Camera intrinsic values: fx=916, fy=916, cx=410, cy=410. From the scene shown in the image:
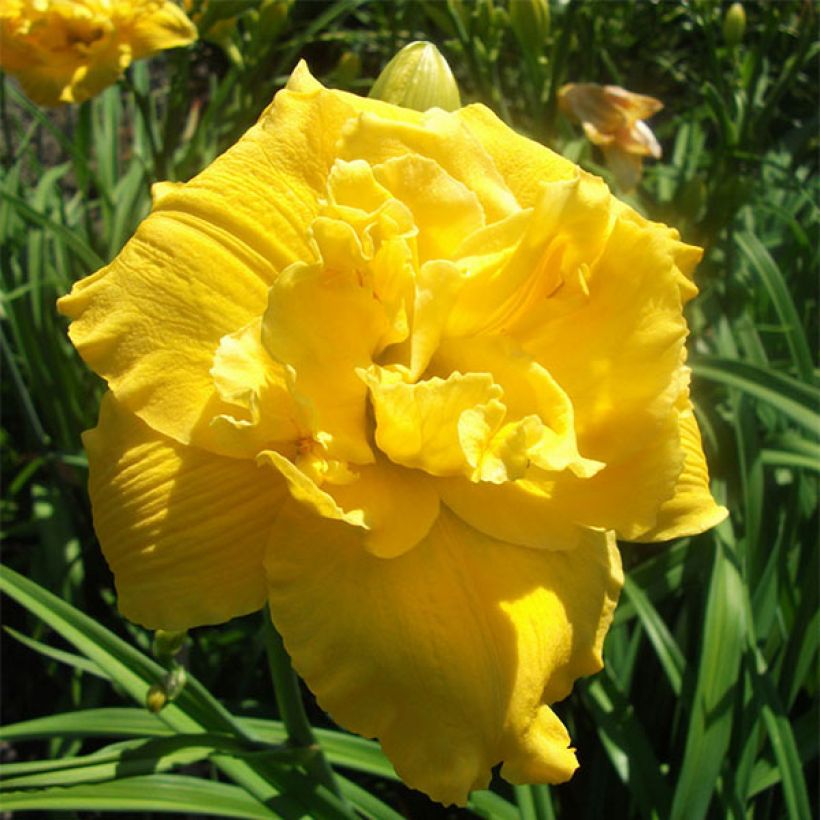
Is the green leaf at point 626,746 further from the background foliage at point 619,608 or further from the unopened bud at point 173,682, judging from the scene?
the unopened bud at point 173,682

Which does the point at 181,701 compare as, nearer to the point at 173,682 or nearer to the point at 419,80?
the point at 173,682

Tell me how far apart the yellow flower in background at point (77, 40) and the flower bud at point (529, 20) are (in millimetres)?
496

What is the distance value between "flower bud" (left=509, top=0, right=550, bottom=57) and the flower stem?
105 centimetres

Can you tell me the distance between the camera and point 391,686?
0.60 metres

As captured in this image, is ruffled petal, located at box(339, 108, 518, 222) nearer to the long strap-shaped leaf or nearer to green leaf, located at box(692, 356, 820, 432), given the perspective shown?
the long strap-shaped leaf

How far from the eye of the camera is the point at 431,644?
0.60 metres

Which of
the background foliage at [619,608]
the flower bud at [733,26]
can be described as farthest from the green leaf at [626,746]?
the flower bud at [733,26]

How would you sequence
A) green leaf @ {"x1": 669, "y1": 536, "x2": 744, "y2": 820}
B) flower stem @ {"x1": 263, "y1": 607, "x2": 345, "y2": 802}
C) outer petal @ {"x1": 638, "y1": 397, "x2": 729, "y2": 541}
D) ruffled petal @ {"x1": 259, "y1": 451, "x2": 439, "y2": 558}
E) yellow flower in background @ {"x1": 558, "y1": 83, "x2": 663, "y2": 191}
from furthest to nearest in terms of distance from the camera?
yellow flower in background @ {"x1": 558, "y1": 83, "x2": 663, "y2": 191}
green leaf @ {"x1": 669, "y1": 536, "x2": 744, "y2": 820}
flower stem @ {"x1": 263, "y1": 607, "x2": 345, "y2": 802}
outer petal @ {"x1": 638, "y1": 397, "x2": 729, "y2": 541}
ruffled petal @ {"x1": 259, "y1": 451, "x2": 439, "y2": 558}

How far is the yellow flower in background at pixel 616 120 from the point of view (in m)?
1.50

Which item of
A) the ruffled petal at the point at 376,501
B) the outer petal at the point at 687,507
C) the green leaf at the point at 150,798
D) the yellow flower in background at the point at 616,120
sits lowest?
the green leaf at the point at 150,798

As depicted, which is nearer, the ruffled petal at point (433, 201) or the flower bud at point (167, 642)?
the ruffled petal at point (433, 201)

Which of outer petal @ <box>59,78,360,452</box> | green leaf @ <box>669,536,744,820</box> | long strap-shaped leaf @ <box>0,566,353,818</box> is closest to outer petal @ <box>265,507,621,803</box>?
outer petal @ <box>59,78,360,452</box>

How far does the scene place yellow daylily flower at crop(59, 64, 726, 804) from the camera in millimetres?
586

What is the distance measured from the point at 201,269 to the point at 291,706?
0.41m
